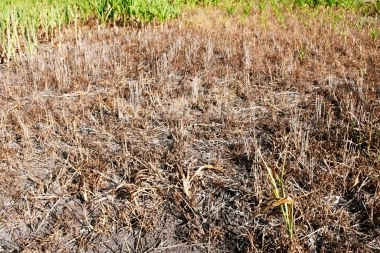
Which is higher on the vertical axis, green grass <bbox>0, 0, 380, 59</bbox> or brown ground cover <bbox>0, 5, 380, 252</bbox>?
A: green grass <bbox>0, 0, 380, 59</bbox>

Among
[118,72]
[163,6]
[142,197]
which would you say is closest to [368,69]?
[118,72]

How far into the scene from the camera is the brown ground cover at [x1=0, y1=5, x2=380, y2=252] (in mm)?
1580

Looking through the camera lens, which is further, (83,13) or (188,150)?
(83,13)

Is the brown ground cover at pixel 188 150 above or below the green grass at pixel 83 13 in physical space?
below

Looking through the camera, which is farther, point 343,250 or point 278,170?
point 278,170

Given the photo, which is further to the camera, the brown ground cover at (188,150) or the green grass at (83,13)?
the green grass at (83,13)

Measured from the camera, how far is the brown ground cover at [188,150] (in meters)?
1.58

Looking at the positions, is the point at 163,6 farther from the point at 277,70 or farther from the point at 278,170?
the point at 278,170

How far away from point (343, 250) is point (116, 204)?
1003mm

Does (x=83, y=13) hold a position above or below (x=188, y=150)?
above

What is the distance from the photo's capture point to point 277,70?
Answer: 3359 mm

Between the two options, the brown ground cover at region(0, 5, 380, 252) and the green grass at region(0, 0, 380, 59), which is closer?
the brown ground cover at region(0, 5, 380, 252)

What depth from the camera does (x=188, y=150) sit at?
2184mm

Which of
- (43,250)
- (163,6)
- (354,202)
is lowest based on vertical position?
(43,250)
